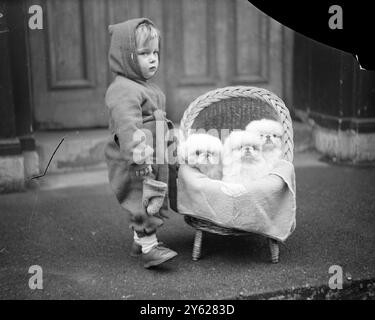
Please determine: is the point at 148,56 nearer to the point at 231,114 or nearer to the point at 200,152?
the point at 200,152

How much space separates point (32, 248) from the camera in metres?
2.84

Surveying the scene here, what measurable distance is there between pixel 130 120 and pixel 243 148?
2.01 feet

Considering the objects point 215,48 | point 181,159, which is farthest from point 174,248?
point 215,48

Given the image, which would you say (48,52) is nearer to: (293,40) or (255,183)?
(293,40)

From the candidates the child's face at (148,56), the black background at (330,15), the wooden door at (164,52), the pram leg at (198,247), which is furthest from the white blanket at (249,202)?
the wooden door at (164,52)

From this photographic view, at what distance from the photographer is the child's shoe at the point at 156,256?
2484mm

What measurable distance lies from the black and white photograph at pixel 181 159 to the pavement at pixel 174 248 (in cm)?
1

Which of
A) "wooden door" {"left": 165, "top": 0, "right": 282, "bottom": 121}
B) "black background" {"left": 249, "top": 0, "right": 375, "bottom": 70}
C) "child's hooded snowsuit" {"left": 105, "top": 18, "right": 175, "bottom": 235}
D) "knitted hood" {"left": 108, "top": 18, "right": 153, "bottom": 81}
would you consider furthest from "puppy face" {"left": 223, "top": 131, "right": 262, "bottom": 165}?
"wooden door" {"left": 165, "top": 0, "right": 282, "bottom": 121}

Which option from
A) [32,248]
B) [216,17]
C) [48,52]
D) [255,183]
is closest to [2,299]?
[32,248]

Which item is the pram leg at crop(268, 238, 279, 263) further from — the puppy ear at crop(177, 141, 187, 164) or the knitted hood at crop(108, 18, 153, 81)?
the knitted hood at crop(108, 18, 153, 81)

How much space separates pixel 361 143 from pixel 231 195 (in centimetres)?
221

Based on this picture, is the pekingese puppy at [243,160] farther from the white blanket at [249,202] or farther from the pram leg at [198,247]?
the pram leg at [198,247]

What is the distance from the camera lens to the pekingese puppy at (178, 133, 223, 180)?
2.60 metres

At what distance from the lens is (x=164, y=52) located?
4.50m
